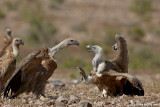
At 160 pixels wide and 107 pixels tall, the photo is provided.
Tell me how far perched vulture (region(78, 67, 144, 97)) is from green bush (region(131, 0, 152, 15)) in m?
46.7

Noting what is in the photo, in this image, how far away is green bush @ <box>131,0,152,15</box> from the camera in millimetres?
54834

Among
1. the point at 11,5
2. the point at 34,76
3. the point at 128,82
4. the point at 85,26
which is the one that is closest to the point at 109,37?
the point at 85,26

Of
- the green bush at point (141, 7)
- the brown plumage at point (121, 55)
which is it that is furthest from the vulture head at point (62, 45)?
the green bush at point (141, 7)

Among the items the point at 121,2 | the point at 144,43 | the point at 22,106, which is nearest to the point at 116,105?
the point at 22,106

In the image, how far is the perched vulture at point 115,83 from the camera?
8172mm

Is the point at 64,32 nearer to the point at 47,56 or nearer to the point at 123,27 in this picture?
the point at 123,27

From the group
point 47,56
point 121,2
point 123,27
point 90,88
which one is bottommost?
point 90,88

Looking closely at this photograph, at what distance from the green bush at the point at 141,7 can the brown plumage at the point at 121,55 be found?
1827 inches

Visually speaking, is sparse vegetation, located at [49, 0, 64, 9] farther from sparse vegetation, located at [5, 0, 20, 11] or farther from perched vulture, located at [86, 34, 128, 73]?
perched vulture, located at [86, 34, 128, 73]

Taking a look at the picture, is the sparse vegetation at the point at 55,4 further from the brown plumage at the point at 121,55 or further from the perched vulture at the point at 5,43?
the brown plumage at the point at 121,55

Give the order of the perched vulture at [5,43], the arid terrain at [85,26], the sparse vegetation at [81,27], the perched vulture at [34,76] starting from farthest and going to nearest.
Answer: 1. the sparse vegetation at [81,27]
2. the arid terrain at [85,26]
3. the perched vulture at [5,43]
4. the perched vulture at [34,76]

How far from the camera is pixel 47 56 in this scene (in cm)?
912

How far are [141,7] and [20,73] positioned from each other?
49.1 metres

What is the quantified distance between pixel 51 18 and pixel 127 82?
4015 centimetres
